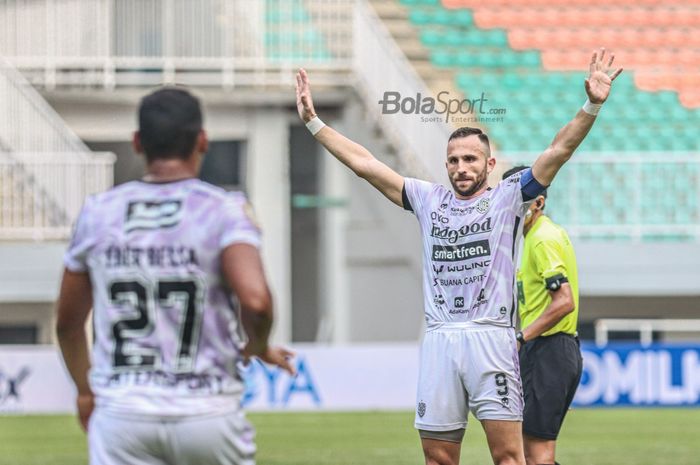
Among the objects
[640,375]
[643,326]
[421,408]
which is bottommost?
[640,375]

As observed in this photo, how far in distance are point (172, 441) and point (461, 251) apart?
8.75 feet

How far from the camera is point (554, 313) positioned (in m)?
7.51

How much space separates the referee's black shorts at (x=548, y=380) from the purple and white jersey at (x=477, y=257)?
107cm

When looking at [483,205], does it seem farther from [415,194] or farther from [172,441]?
[172,441]

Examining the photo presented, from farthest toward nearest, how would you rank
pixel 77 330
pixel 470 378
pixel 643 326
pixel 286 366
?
pixel 643 326 → pixel 470 378 → pixel 286 366 → pixel 77 330

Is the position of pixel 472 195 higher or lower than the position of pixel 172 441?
higher

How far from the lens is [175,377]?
4.43 m

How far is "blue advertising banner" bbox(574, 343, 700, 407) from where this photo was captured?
61.3 feet

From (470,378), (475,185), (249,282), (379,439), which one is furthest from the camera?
(379,439)

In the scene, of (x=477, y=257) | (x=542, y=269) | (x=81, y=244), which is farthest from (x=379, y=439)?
(x=81, y=244)

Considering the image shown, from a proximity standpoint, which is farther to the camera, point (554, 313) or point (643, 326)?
point (643, 326)

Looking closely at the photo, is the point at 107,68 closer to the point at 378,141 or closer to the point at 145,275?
the point at 378,141

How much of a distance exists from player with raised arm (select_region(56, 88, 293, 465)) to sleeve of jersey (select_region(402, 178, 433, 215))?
2585mm

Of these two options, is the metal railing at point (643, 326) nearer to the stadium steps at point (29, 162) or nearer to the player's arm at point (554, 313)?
the stadium steps at point (29, 162)
